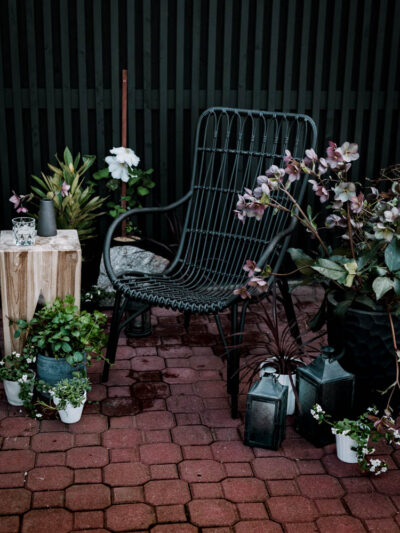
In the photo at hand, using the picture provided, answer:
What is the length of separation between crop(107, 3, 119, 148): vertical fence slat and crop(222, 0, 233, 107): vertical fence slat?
2.39 feet

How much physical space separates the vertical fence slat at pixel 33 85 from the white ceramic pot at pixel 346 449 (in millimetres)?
2843

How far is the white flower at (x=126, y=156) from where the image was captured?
432cm

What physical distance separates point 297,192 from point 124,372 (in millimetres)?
1388

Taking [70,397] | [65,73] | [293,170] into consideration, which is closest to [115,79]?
[65,73]

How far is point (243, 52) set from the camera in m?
4.61

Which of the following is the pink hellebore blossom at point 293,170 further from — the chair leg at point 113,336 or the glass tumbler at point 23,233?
the glass tumbler at point 23,233

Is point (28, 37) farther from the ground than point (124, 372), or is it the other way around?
point (28, 37)

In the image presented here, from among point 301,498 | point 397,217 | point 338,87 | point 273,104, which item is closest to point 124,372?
point 301,498

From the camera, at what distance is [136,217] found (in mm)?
4855

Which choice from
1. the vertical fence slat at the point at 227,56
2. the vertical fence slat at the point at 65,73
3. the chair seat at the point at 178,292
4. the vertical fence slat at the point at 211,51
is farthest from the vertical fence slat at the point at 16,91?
the chair seat at the point at 178,292

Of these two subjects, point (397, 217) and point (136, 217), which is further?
point (136, 217)

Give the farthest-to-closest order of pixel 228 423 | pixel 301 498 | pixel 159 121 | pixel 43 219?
pixel 159 121, pixel 43 219, pixel 228 423, pixel 301 498

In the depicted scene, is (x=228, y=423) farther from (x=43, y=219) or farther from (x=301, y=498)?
(x=43, y=219)

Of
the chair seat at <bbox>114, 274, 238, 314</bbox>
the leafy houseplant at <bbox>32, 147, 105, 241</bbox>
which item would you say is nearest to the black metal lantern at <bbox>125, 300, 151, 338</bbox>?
the chair seat at <bbox>114, 274, 238, 314</bbox>
